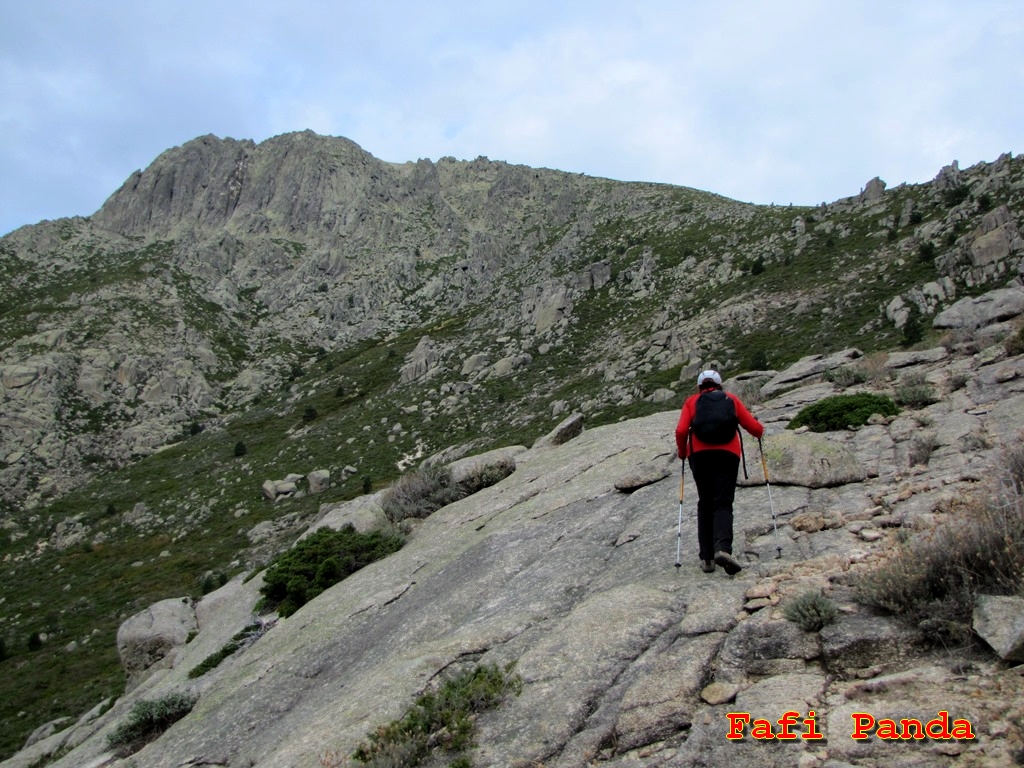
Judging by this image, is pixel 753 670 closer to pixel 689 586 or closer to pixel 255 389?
pixel 689 586

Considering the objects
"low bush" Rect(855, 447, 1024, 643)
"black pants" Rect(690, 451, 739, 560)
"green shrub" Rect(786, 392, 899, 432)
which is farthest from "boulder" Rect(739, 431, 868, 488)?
"low bush" Rect(855, 447, 1024, 643)

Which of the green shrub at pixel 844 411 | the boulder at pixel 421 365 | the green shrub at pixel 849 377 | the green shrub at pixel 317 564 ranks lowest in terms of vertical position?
the green shrub at pixel 317 564

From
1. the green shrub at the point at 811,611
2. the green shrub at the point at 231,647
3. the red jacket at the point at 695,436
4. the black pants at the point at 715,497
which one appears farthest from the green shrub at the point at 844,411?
the green shrub at the point at 231,647

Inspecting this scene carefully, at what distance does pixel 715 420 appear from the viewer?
811 centimetres

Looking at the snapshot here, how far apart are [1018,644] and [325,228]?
138262 millimetres

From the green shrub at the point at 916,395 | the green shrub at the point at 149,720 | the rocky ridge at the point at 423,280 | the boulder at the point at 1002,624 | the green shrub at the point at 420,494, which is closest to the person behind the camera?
the boulder at the point at 1002,624

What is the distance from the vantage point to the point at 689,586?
755 cm

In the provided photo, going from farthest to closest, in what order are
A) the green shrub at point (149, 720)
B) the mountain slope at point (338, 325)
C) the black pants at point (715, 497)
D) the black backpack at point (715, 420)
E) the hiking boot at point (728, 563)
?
the mountain slope at point (338, 325), the green shrub at point (149, 720), the black backpack at point (715, 420), the black pants at point (715, 497), the hiking boot at point (728, 563)

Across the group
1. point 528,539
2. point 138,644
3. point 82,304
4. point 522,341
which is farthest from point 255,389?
point 528,539

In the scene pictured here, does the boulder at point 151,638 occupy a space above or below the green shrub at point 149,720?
below

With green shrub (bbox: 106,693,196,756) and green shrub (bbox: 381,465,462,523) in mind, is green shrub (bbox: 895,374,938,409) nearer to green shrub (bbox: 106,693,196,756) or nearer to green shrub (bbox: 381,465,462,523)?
green shrub (bbox: 381,465,462,523)

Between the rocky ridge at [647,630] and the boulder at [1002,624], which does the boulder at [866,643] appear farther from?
the boulder at [1002,624]

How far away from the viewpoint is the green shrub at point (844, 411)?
43.1ft

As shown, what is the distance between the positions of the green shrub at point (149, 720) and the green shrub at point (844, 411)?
13671mm
